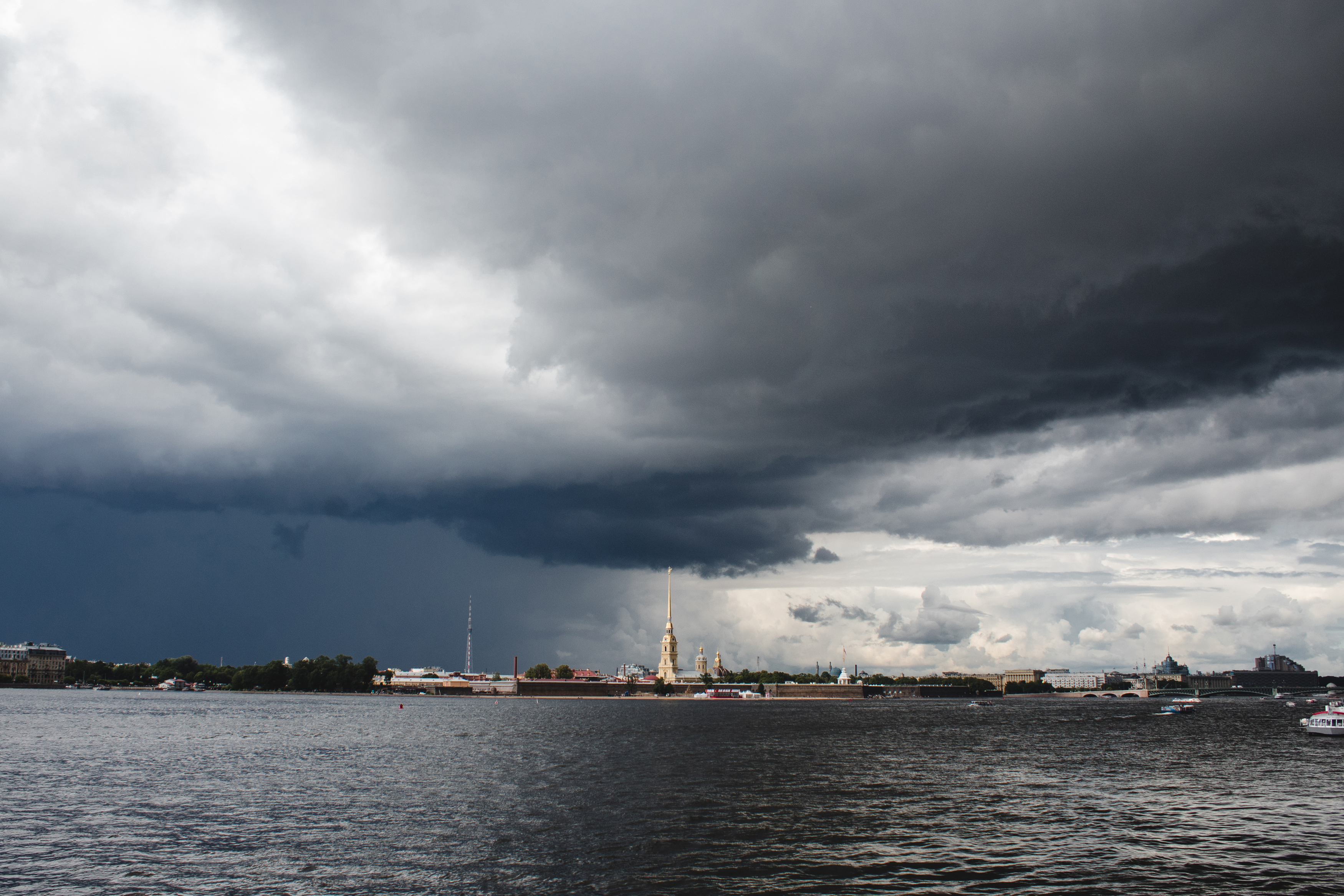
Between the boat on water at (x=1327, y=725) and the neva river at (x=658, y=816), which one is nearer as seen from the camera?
the neva river at (x=658, y=816)

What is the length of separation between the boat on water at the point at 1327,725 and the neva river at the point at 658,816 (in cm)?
1300

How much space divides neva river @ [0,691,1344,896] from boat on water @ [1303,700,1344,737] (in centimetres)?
1300

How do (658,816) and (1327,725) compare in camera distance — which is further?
(1327,725)

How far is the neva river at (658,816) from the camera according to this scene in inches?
1168

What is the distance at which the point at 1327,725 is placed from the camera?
99.4 metres

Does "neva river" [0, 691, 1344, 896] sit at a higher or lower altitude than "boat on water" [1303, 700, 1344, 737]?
higher

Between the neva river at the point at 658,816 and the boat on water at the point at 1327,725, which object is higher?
the neva river at the point at 658,816

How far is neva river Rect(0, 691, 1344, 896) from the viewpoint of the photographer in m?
29.7

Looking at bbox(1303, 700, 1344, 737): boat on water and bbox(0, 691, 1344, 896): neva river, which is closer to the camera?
bbox(0, 691, 1344, 896): neva river

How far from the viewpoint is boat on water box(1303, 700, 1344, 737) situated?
9794 centimetres

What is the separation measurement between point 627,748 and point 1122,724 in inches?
3401

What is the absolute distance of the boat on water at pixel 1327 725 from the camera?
9794cm

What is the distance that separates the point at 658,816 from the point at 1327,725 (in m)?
94.1

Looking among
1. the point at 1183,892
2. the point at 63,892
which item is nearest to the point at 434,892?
the point at 63,892
